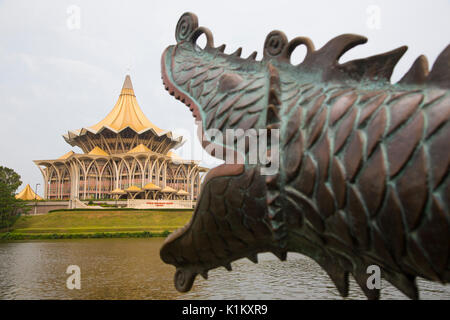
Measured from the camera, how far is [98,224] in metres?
21.5

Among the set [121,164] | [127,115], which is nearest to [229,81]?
[121,164]

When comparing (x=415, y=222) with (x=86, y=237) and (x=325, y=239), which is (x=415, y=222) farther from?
(x=86, y=237)

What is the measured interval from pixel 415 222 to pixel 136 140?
40.6m

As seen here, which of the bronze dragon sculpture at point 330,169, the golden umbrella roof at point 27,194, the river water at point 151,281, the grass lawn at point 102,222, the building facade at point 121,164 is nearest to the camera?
the bronze dragon sculpture at point 330,169

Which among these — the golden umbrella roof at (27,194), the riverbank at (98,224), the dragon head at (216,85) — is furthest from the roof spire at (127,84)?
the dragon head at (216,85)

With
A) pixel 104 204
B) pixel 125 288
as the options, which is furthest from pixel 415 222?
pixel 104 204

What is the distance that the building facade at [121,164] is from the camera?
36.8 meters

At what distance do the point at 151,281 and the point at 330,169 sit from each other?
7.05m

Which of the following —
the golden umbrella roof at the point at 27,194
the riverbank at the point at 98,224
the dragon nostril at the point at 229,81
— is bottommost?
the riverbank at the point at 98,224

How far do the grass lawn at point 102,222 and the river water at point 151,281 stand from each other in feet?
29.0

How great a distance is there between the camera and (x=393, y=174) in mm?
936

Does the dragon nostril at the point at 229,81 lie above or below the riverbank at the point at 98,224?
above
